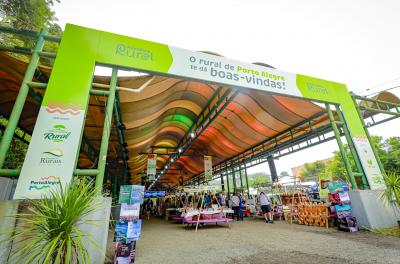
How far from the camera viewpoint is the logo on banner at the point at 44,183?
306cm

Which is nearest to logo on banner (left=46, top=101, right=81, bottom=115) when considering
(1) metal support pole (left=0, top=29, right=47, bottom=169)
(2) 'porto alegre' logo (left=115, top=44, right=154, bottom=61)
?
(1) metal support pole (left=0, top=29, right=47, bottom=169)

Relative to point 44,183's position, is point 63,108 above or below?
above

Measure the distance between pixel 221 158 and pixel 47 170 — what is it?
13635 millimetres

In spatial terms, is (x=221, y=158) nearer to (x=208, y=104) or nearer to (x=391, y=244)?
(x=208, y=104)

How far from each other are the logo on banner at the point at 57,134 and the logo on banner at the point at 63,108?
0.96 ft

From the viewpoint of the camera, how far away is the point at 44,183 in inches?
123

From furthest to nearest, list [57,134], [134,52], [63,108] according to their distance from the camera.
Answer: [134,52] < [63,108] < [57,134]

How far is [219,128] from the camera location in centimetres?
1043

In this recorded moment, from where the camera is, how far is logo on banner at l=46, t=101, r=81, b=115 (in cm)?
351

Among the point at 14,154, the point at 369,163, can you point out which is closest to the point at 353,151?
the point at 369,163

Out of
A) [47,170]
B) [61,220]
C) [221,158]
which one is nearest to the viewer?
[61,220]

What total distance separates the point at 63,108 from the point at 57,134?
51 centimetres

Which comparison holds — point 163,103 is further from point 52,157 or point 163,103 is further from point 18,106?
point 52,157

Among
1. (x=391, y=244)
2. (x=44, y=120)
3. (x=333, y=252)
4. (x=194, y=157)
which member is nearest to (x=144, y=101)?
(x=44, y=120)
